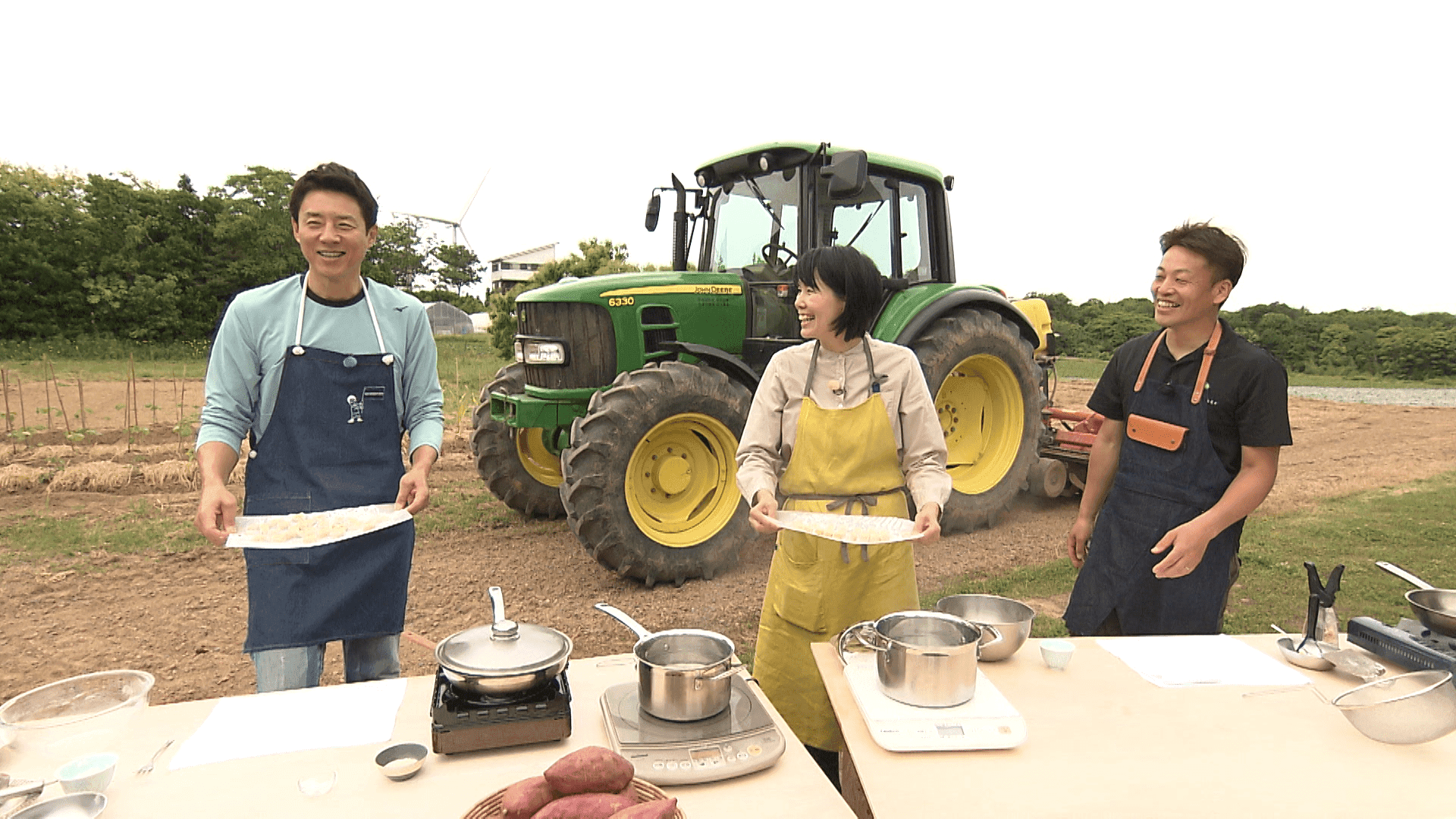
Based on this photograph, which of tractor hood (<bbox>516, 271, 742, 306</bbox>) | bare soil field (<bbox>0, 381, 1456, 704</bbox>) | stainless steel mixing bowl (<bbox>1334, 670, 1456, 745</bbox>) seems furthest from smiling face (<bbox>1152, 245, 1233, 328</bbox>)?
tractor hood (<bbox>516, 271, 742, 306</bbox>)

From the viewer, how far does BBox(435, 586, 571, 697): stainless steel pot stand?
4.61 ft

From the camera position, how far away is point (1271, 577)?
4.84 metres

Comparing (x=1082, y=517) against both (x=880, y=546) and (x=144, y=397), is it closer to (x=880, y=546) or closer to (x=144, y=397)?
(x=880, y=546)

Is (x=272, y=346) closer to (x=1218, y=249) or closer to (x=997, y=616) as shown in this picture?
(x=997, y=616)

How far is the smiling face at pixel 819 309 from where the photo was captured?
2289 mm

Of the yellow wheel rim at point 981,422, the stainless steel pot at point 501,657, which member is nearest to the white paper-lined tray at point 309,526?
the stainless steel pot at point 501,657

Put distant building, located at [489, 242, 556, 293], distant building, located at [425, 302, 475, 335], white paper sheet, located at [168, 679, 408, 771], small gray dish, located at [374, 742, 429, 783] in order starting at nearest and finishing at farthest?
small gray dish, located at [374, 742, 429, 783], white paper sheet, located at [168, 679, 408, 771], distant building, located at [425, 302, 475, 335], distant building, located at [489, 242, 556, 293]

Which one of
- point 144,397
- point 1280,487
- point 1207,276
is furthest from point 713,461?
point 144,397

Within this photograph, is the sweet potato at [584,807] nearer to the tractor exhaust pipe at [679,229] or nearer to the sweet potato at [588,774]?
the sweet potato at [588,774]

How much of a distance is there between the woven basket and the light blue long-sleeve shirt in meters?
1.18

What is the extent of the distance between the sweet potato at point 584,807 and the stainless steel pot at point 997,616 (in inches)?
41.3

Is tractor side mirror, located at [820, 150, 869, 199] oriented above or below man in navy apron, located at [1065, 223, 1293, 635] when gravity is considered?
above

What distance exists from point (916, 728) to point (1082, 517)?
1.59 meters

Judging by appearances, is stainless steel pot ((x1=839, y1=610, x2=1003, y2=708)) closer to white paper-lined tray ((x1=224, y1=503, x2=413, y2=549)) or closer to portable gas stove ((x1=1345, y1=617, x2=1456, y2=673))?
portable gas stove ((x1=1345, y1=617, x2=1456, y2=673))
